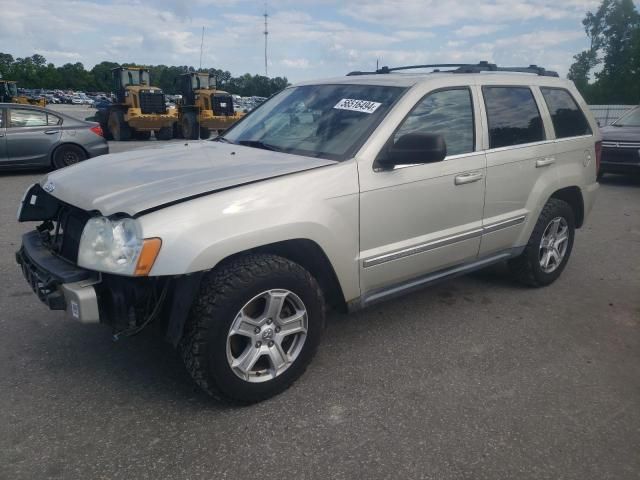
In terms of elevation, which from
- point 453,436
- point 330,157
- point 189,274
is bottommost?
point 453,436

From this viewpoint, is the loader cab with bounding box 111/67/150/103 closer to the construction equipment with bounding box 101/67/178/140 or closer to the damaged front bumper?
the construction equipment with bounding box 101/67/178/140

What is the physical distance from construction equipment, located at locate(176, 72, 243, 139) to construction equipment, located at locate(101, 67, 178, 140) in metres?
0.55

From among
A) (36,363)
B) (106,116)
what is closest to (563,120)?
(36,363)

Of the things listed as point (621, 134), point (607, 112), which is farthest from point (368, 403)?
point (607, 112)

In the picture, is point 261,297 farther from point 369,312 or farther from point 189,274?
point 369,312

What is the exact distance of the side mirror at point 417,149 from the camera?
3.08 m

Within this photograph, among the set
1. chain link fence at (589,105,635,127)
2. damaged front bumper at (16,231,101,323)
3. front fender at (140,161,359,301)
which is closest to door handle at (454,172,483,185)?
front fender at (140,161,359,301)

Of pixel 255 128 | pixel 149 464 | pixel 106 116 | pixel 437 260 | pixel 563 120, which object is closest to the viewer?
pixel 149 464

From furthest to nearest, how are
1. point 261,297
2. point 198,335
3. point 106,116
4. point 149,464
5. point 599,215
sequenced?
point 106,116 → point 599,215 → point 261,297 → point 198,335 → point 149,464

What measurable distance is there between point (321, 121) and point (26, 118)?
8860 mm

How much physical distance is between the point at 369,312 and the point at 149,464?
2126 millimetres

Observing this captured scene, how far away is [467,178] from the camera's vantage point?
12.2 feet

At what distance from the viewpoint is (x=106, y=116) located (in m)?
20.3

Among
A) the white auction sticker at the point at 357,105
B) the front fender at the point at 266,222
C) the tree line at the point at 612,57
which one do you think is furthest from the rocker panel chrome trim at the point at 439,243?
the tree line at the point at 612,57
